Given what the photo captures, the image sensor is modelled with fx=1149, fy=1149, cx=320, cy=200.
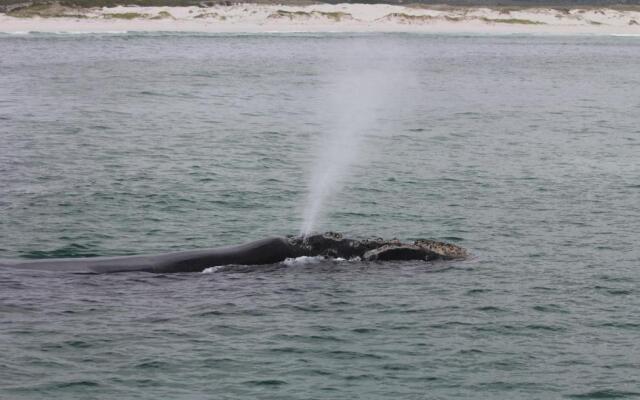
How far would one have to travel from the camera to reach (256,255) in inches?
1032

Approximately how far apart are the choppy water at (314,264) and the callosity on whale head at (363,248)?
70cm

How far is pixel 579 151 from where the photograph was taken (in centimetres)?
4959

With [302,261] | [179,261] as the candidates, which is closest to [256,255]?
[302,261]

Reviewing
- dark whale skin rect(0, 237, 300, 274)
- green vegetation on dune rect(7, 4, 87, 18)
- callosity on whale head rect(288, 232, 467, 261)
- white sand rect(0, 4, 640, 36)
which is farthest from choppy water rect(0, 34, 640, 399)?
white sand rect(0, 4, 640, 36)

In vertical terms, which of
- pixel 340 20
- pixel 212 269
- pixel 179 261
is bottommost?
pixel 340 20

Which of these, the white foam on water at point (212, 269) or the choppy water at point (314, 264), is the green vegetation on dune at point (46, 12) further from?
the white foam on water at point (212, 269)

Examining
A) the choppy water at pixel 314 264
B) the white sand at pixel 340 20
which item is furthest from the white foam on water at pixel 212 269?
the white sand at pixel 340 20

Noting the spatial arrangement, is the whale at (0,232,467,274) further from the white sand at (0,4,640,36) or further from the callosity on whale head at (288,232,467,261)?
the white sand at (0,4,640,36)

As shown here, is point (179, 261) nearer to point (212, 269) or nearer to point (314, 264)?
point (212, 269)

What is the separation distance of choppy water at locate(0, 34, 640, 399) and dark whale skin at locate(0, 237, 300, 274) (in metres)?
0.51

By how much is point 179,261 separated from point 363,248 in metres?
4.32

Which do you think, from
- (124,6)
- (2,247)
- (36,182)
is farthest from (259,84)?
(124,6)

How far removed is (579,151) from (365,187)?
1408cm

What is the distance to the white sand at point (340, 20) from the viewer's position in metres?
146
